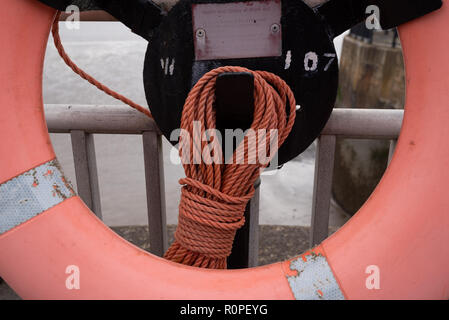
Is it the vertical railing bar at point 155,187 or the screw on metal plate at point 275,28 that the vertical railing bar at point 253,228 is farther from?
the screw on metal plate at point 275,28

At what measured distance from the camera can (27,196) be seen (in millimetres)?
605

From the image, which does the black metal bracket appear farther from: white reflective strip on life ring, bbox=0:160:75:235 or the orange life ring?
white reflective strip on life ring, bbox=0:160:75:235

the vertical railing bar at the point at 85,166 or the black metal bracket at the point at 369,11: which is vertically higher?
the black metal bracket at the point at 369,11

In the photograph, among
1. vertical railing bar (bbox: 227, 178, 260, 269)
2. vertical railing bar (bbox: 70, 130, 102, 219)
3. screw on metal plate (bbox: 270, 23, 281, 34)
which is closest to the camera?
screw on metal plate (bbox: 270, 23, 281, 34)

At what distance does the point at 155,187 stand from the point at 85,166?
0.19 m

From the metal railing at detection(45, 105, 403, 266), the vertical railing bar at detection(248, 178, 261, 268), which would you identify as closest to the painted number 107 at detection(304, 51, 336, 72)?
the metal railing at detection(45, 105, 403, 266)

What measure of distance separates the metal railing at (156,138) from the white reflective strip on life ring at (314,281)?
0.23 metres

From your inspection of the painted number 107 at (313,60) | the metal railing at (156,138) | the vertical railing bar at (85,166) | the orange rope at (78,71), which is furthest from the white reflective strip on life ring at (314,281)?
the vertical railing bar at (85,166)

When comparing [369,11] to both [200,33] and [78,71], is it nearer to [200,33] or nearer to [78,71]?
[200,33]

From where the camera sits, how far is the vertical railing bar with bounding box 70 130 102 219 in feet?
3.06

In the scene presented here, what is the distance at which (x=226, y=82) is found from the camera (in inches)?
23.0

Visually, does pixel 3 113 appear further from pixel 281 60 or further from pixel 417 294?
pixel 417 294

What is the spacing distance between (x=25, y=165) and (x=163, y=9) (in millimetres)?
397

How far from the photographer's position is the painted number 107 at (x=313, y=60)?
0.72 metres
